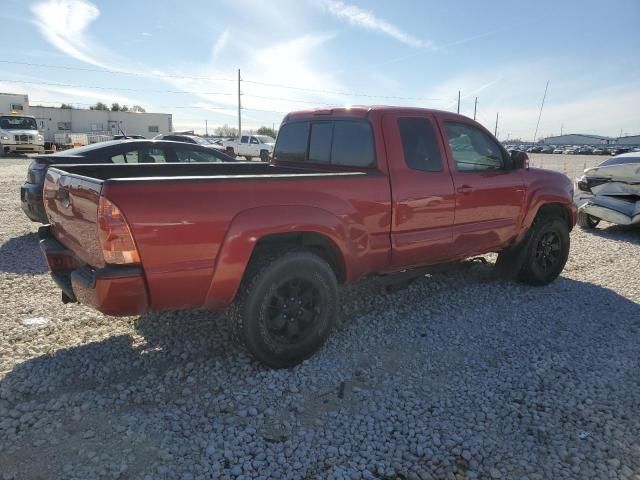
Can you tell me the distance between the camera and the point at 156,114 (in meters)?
52.2

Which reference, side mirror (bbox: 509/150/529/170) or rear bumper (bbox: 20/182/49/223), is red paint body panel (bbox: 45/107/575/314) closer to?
side mirror (bbox: 509/150/529/170)

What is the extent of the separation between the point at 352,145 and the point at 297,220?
1306 millimetres

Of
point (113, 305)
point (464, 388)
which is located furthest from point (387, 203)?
point (113, 305)

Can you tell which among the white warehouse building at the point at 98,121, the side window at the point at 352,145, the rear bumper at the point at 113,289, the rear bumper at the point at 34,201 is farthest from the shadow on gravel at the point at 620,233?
the white warehouse building at the point at 98,121

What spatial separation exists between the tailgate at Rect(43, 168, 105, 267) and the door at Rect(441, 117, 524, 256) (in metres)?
3.17

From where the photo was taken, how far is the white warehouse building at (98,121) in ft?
158

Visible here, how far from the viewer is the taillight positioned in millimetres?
2633

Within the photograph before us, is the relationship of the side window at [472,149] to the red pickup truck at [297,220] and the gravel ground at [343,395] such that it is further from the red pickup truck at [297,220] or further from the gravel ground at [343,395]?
the gravel ground at [343,395]

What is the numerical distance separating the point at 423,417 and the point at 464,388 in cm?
51

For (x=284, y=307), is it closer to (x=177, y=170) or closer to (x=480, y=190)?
(x=177, y=170)

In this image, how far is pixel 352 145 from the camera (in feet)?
13.9

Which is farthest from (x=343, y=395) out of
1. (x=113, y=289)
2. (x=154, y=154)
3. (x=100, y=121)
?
(x=100, y=121)

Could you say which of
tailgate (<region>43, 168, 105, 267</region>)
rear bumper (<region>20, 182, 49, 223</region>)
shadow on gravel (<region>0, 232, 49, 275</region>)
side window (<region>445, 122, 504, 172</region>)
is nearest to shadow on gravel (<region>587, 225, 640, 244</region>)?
side window (<region>445, 122, 504, 172</region>)

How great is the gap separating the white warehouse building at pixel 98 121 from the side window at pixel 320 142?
47333 mm
